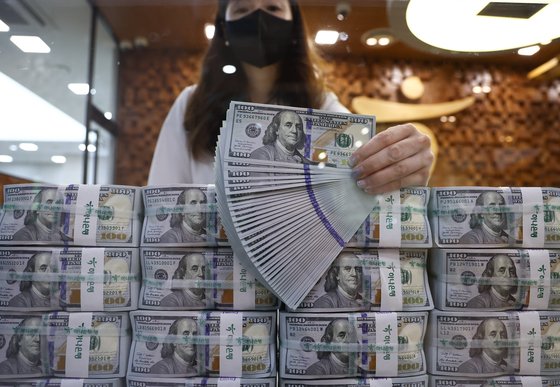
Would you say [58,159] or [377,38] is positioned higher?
[377,38]

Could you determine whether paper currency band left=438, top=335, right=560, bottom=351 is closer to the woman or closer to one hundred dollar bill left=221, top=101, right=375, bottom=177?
one hundred dollar bill left=221, top=101, right=375, bottom=177

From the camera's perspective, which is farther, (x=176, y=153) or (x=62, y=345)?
(x=176, y=153)

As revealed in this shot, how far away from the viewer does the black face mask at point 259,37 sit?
4.63 feet

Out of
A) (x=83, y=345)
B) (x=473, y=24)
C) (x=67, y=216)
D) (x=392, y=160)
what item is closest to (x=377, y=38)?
(x=473, y=24)

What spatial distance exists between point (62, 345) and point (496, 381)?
1.02m

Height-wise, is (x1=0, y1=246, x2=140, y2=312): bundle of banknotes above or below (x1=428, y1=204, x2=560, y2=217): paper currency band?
below

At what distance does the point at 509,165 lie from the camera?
2.23 meters

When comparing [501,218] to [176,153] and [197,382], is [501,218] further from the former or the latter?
[176,153]

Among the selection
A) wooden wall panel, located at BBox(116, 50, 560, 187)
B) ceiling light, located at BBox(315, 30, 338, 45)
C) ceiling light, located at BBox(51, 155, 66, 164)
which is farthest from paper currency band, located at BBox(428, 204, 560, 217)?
ceiling light, located at BBox(51, 155, 66, 164)

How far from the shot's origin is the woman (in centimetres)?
143

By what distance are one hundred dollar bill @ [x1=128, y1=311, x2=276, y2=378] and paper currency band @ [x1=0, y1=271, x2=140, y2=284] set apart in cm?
10

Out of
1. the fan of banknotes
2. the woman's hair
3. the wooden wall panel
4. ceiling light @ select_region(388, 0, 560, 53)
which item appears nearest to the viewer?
the fan of banknotes

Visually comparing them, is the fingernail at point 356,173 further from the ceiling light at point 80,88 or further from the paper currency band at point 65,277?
the ceiling light at point 80,88

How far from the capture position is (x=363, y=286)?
1.05m
